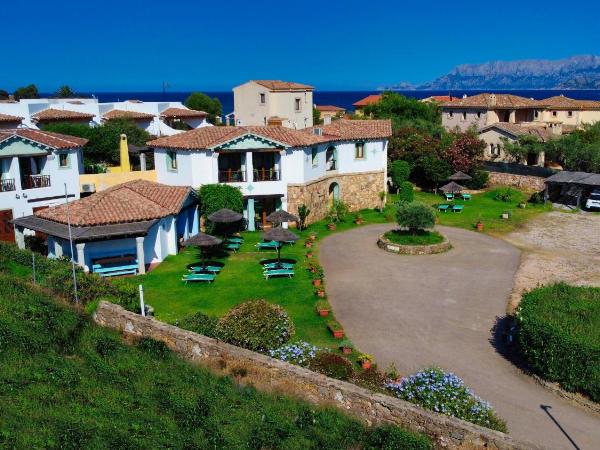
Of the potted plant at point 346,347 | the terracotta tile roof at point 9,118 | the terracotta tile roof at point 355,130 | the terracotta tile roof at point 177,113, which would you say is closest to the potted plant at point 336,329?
the potted plant at point 346,347

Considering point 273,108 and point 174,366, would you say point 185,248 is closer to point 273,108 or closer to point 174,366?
point 174,366

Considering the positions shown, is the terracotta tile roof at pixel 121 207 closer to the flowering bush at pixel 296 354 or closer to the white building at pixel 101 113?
the flowering bush at pixel 296 354

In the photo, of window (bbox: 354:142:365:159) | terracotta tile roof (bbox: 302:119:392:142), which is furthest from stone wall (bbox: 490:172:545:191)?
window (bbox: 354:142:365:159)

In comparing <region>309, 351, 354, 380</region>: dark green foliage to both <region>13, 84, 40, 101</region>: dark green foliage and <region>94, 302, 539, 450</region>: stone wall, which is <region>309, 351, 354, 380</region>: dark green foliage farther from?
<region>13, 84, 40, 101</region>: dark green foliage

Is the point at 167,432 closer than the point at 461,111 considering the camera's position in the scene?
Yes

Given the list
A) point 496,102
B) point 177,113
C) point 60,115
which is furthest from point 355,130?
point 496,102

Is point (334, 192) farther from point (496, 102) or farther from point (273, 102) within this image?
point (496, 102)

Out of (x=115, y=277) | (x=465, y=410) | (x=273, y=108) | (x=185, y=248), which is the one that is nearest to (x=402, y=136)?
(x=273, y=108)
